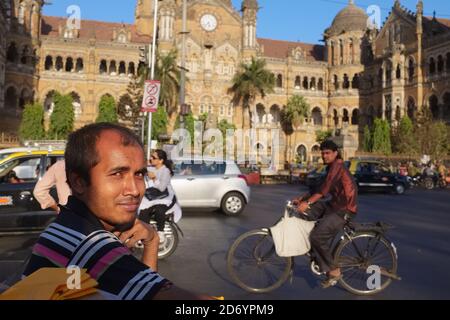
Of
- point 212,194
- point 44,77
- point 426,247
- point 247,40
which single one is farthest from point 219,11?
point 426,247

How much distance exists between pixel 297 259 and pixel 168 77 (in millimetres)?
42677

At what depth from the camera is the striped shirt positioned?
4.73 feet

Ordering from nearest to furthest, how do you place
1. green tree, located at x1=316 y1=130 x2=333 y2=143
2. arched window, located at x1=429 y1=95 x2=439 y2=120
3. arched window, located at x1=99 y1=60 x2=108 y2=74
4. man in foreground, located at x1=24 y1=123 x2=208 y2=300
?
man in foreground, located at x1=24 y1=123 x2=208 y2=300, arched window, located at x1=429 y1=95 x2=439 y2=120, arched window, located at x1=99 y1=60 x2=108 y2=74, green tree, located at x1=316 y1=130 x2=333 y2=143

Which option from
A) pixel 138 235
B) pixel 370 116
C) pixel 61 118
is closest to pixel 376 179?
pixel 138 235

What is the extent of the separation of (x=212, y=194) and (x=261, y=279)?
751 cm

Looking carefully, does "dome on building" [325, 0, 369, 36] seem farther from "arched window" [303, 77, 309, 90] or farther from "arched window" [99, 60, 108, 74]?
"arched window" [99, 60, 108, 74]

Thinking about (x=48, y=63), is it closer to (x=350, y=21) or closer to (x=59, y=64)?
(x=59, y=64)

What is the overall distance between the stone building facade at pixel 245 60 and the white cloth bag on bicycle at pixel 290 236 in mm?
36274

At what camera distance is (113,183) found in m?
1.82

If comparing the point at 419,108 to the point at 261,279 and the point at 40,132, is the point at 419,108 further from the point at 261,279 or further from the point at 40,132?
the point at 261,279

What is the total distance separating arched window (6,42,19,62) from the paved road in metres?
41.1

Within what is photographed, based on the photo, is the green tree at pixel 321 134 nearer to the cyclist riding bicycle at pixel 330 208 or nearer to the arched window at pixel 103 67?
the arched window at pixel 103 67

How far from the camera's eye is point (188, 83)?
5512 centimetres

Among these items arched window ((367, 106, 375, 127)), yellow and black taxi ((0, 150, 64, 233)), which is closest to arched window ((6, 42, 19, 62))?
arched window ((367, 106, 375, 127))
